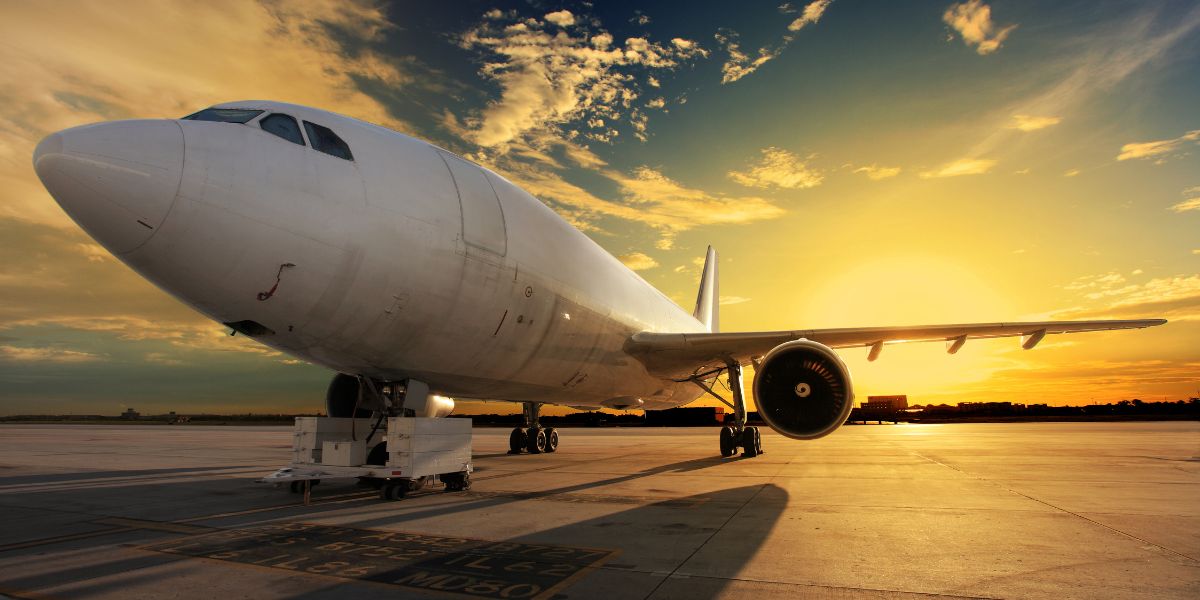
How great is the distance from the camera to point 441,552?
525 centimetres

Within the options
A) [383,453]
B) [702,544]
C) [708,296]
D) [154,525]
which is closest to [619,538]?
[702,544]

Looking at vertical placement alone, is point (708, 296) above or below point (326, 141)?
above

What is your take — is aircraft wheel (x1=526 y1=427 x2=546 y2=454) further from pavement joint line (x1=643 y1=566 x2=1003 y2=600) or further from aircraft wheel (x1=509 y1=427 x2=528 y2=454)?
pavement joint line (x1=643 y1=566 x2=1003 y2=600)

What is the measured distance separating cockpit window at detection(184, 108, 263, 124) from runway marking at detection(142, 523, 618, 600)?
4259mm

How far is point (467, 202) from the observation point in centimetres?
817

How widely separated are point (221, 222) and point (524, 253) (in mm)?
4045

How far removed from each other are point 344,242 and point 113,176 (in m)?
1.95

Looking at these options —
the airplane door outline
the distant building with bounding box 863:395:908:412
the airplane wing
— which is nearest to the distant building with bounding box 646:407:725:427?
the distant building with bounding box 863:395:908:412

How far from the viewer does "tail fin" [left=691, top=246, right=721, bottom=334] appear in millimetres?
28547

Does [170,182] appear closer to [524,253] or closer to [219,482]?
[524,253]

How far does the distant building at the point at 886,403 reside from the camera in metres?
83.8

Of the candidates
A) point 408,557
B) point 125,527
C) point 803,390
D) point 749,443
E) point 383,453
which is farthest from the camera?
point 749,443

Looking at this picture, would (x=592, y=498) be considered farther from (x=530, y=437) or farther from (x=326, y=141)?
(x=530, y=437)

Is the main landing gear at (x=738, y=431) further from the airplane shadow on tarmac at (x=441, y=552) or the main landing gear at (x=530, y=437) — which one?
the airplane shadow on tarmac at (x=441, y=552)
